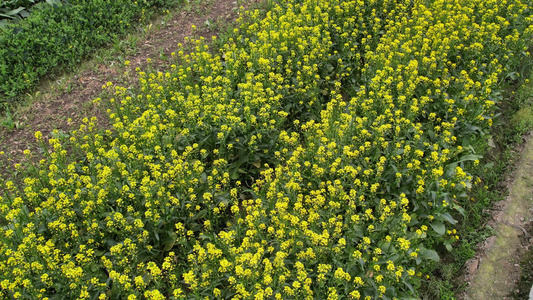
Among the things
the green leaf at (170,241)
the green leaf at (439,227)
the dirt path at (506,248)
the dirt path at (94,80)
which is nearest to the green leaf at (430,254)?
the green leaf at (439,227)

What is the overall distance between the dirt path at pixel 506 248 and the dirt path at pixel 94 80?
20.6ft

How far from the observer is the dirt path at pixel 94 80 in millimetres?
7156

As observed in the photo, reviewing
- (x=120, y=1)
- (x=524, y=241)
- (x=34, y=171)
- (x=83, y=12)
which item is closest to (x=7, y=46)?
(x=83, y=12)

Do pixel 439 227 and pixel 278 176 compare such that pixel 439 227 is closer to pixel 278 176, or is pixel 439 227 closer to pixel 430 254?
pixel 430 254

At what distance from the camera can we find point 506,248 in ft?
17.0

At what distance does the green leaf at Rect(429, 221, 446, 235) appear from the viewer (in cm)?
512

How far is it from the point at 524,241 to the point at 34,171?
675cm

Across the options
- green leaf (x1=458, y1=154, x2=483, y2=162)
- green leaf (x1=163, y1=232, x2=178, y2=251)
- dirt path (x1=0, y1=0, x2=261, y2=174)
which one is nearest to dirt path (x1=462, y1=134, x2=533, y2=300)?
green leaf (x1=458, y1=154, x2=483, y2=162)

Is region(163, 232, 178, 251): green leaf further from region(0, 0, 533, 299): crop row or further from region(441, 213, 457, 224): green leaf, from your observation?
region(441, 213, 457, 224): green leaf

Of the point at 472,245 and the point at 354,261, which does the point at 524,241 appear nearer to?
the point at 472,245

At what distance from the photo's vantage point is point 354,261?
14.1ft

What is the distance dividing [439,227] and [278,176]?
2122 mm

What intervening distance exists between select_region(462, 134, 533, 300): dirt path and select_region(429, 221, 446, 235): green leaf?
0.50m

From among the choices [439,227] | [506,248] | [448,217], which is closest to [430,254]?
[439,227]
